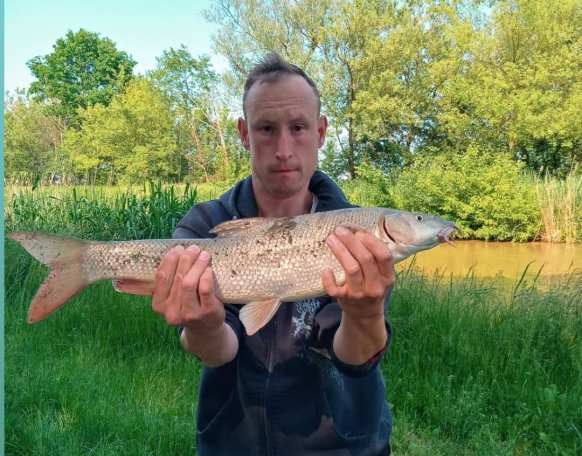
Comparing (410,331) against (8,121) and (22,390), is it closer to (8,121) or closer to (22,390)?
(22,390)

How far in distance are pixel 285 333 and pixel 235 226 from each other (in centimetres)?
44

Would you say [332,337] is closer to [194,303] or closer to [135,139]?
[194,303]

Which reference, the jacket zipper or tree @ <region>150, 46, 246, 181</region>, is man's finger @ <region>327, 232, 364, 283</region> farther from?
tree @ <region>150, 46, 246, 181</region>

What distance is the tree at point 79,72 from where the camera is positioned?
51969mm

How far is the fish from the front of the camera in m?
1.86

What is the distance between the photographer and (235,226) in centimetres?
195

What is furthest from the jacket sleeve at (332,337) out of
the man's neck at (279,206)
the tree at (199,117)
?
the tree at (199,117)

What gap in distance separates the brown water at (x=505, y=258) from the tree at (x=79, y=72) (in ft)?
146

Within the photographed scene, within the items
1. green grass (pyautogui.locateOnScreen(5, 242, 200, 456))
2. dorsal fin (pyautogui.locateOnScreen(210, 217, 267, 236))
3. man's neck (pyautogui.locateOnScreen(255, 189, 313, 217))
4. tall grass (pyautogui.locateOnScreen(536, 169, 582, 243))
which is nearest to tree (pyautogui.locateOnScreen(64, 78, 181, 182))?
tall grass (pyautogui.locateOnScreen(536, 169, 582, 243))

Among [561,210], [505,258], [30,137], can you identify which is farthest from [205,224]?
[30,137]

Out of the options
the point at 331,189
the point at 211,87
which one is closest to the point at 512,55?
the point at 211,87

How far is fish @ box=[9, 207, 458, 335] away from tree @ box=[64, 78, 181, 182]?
37861mm

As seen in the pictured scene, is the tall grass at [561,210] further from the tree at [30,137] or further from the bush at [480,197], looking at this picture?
the tree at [30,137]

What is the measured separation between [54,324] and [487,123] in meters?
24.0
